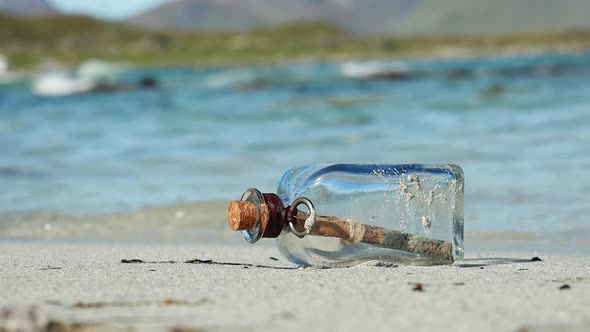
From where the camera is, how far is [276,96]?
66.7ft

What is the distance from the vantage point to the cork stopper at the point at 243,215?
282 centimetres

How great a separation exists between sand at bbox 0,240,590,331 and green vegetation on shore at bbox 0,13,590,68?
70.0 metres

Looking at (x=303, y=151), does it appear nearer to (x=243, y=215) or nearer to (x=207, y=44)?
(x=243, y=215)

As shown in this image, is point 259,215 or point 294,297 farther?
point 259,215

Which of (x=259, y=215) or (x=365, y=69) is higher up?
(x=365, y=69)

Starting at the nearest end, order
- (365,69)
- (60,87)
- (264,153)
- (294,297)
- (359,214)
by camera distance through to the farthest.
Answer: (294,297) < (359,214) < (264,153) < (60,87) < (365,69)

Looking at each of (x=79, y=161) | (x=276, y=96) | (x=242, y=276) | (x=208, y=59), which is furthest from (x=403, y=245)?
(x=208, y=59)

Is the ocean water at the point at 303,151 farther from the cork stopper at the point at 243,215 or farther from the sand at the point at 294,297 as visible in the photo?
the cork stopper at the point at 243,215

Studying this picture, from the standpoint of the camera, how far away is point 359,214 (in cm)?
300

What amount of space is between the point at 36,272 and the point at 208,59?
82196 mm

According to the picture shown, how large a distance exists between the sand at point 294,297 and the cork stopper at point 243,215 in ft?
0.54

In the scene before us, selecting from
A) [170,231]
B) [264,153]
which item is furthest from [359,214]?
[264,153]

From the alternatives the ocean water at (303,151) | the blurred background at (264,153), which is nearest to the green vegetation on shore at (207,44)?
the blurred background at (264,153)

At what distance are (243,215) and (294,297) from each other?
1.82ft
